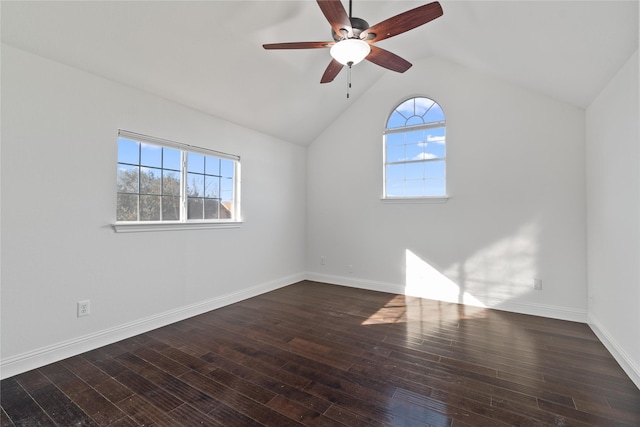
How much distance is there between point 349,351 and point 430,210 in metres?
2.33

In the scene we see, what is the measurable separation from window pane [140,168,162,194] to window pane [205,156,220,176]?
1.94 feet

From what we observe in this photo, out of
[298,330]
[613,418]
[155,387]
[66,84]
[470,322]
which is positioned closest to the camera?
[613,418]

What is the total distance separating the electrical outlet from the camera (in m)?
2.41

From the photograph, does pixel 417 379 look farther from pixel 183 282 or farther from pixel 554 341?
pixel 183 282

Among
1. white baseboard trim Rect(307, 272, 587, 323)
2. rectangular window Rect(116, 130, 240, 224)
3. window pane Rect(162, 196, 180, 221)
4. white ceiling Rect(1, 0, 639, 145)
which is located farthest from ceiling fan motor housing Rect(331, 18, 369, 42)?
white baseboard trim Rect(307, 272, 587, 323)

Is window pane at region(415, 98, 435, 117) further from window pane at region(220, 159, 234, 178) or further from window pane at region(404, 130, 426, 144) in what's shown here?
window pane at region(220, 159, 234, 178)

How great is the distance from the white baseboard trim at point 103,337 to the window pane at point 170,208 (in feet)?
3.26

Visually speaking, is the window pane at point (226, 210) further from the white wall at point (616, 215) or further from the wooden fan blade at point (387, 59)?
the white wall at point (616, 215)

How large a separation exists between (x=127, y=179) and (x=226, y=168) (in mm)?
1208

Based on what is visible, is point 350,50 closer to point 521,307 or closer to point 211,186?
point 211,186

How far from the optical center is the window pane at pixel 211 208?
11.6 ft

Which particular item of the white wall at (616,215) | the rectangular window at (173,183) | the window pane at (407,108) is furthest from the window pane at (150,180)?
the white wall at (616,215)

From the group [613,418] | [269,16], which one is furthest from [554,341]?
[269,16]

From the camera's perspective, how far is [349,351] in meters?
2.43
